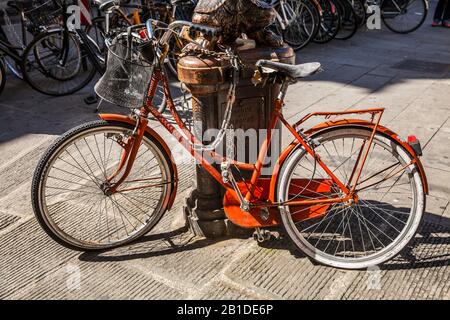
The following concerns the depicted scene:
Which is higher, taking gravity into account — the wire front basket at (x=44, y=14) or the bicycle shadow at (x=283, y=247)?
the wire front basket at (x=44, y=14)

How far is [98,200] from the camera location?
12.7ft

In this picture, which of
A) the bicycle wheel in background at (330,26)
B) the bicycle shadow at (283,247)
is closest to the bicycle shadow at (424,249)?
the bicycle shadow at (283,247)

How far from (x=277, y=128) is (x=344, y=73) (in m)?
4.51

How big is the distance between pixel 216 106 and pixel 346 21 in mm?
7504

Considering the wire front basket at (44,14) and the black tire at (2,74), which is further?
the wire front basket at (44,14)

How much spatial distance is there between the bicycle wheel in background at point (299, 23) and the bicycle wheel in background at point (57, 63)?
3683 millimetres

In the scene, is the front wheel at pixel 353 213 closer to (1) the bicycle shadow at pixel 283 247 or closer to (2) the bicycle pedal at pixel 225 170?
(1) the bicycle shadow at pixel 283 247

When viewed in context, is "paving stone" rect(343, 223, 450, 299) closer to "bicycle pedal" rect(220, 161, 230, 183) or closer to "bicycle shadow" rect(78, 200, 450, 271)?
"bicycle shadow" rect(78, 200, 450, 271)

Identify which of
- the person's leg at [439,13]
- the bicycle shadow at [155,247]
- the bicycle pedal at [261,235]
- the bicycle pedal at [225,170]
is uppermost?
the bicycle pedal at [225,170]

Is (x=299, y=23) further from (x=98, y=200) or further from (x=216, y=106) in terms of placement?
(x=216, y=106)

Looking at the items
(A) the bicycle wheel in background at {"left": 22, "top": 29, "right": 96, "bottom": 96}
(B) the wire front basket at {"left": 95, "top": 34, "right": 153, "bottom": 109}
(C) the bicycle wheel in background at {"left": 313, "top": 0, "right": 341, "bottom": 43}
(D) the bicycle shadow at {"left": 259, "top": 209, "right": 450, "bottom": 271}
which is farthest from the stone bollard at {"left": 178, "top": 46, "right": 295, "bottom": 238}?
(C) the bicycle wheel in background at {"left": 313, "top": 0, "right": 341, "bottom": 43}

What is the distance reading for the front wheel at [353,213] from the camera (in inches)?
108

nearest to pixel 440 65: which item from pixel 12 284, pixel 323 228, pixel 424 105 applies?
pixel 424 105

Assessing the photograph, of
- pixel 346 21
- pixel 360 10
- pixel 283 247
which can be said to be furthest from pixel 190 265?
pixel 360 10
